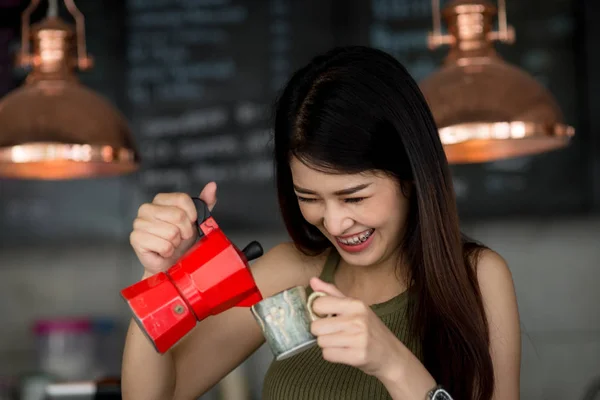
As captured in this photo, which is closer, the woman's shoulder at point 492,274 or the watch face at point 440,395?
the watch face at point 440,395

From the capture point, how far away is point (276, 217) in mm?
2713

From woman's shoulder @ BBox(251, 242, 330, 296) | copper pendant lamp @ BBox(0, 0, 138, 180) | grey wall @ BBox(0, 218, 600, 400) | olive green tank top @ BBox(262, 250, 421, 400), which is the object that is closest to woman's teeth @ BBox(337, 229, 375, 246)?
olive green tank top @ BBox(262, 250, 421, 400)

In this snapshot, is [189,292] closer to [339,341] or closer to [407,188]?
[339,341]

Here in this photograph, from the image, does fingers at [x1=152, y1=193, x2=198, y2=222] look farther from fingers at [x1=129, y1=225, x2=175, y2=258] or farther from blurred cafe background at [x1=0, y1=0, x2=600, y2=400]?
blurred cafe background at [x1=0, y1=0, x2=600, y2=400]

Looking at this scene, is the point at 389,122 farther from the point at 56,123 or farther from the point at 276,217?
the point at 276,217

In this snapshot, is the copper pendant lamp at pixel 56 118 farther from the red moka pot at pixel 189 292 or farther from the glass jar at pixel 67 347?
the glass jar at pixel 67 347

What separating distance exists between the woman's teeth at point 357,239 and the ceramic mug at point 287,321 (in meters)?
0.20

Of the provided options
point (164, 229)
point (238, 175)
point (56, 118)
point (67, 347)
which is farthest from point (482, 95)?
point (67, 347)

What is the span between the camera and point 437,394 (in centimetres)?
115

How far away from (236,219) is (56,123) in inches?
43.5

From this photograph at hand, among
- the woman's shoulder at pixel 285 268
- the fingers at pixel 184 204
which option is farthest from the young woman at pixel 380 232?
the woman's shoulder at pixel 285 268

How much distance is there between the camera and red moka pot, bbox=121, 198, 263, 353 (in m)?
1.12

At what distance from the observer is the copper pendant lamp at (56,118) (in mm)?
1644

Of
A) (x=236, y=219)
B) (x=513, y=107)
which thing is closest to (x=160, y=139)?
(x=236, y=219)
